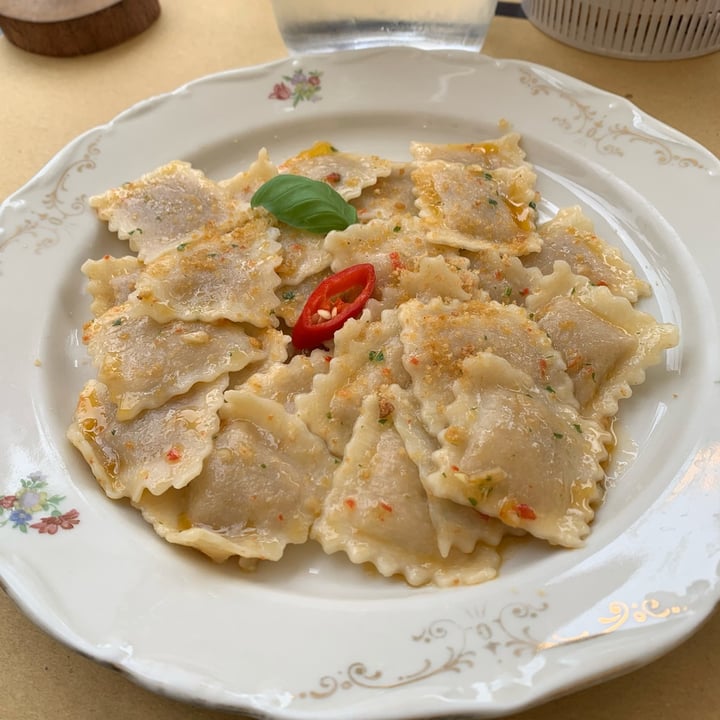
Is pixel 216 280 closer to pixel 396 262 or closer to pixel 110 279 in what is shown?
pixel 110 279

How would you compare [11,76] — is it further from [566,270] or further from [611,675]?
[611,675]

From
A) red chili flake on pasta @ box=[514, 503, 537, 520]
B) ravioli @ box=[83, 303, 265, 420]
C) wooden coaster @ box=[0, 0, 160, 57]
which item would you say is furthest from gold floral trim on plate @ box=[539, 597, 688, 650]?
wooden coaster @ box=[0, 0, 160, 57]

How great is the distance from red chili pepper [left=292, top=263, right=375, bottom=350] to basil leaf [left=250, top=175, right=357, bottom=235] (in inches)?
15.7

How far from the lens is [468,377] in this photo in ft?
11.5

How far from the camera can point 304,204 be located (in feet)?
14.4

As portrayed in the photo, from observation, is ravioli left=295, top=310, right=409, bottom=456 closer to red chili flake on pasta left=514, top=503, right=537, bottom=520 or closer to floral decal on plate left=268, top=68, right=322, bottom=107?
red chili flake on pasta left=514, top=503, right=537, bottom=520

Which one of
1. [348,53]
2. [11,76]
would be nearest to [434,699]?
[348,53]

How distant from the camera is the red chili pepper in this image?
158 inches

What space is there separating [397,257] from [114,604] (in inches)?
92.7

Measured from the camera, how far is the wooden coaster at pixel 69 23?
6.43m

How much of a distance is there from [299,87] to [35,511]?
3482mm

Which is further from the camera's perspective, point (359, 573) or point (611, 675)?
point (359, 573)

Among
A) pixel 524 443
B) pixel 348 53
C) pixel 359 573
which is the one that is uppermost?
pixel 348 53

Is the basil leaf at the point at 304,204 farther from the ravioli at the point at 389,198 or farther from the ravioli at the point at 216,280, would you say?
the ravioli at the point at 389,198
